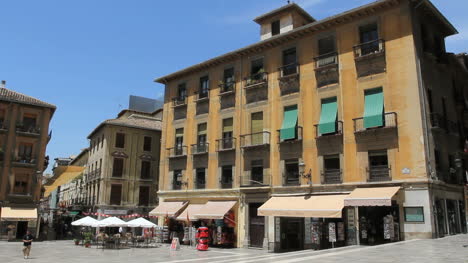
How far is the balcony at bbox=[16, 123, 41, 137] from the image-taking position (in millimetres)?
34594

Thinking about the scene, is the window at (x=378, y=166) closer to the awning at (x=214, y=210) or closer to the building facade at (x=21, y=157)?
the awning at (x=214, y=210)

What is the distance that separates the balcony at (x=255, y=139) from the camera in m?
25.7

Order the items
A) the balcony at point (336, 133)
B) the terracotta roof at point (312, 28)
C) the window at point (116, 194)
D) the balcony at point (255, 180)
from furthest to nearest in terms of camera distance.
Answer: the window at point (116, 194) → the balcony at point (255, 180) → the balcony at point (336, 133) → the terracotta roof at point (312, 28)

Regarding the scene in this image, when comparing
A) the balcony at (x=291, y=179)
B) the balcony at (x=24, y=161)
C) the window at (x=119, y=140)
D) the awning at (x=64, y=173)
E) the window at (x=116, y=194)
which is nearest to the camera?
the balcony at (x=291, y=179)

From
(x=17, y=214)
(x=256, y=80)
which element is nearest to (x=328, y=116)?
(x=256, y=80)

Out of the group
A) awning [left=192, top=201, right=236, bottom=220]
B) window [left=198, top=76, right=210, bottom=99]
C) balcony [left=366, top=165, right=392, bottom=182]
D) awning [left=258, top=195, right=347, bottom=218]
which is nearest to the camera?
awning [left=258, top=195, right=347, bottom=218]

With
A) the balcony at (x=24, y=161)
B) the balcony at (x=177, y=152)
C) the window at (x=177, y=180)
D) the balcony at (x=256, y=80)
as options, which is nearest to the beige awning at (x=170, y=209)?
the window at (x=177, y=180)

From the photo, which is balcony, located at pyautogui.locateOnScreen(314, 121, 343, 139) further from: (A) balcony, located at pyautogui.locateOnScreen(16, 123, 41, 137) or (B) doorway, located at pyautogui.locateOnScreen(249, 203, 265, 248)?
(A) balcony, located at pyautogui.locateOnScreen(16, 123, 41, 137)

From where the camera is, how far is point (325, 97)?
23.3 m

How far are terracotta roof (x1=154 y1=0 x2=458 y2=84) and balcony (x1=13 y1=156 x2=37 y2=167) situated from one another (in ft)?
49.0

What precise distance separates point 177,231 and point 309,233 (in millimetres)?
11734

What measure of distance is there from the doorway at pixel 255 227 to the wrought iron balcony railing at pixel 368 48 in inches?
423

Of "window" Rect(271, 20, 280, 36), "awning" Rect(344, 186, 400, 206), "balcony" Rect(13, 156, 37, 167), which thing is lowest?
"awning" Rect(344, 186, 400, 206)

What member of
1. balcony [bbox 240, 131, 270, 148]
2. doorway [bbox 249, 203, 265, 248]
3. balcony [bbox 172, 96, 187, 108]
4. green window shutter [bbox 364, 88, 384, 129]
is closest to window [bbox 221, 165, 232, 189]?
balcony [bbox 240, 131, 270, 148]
